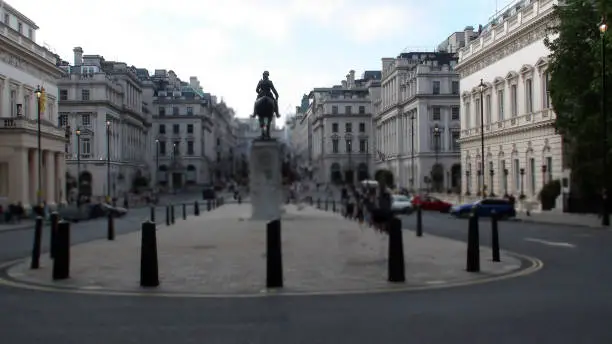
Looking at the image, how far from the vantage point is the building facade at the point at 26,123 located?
59.6 m

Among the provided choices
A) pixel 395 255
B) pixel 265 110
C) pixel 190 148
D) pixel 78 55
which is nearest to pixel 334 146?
pixel 265 110

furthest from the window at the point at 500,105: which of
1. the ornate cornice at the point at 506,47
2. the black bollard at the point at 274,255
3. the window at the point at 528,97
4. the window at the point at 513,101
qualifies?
the black bollard at the point at 274,255

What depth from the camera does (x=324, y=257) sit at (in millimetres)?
19234

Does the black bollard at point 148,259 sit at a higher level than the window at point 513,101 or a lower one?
lower

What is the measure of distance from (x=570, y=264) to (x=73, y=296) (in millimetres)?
11974

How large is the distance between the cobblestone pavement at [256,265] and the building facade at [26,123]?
34091 mm

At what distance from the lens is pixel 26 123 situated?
60.4m

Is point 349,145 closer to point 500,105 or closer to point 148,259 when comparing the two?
point 500,105

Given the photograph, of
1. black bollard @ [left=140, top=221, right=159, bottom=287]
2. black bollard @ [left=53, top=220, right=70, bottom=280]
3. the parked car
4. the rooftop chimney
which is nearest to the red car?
the parked car

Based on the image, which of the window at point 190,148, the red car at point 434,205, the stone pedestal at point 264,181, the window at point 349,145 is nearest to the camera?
the stone pedestal at point 264,181

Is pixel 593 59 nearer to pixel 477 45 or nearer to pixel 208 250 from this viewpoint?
pixel 208 250

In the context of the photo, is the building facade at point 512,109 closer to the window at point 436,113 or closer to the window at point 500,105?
the window at point 500,105

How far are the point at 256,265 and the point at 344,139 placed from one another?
5394cm

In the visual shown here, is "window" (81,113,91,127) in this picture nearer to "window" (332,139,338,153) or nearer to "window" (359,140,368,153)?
"window" (359,140,368,153)
